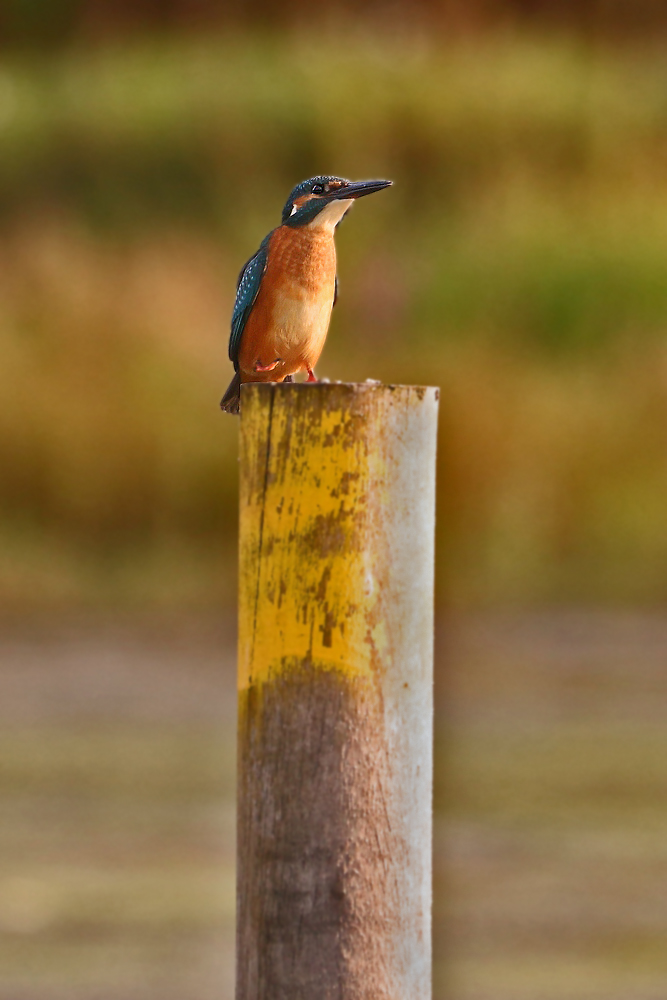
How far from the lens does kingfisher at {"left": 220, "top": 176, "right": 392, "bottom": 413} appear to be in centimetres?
420

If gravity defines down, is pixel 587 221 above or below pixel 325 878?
above

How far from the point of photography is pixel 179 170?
1449 cm

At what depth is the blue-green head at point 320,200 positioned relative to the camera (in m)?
4.21

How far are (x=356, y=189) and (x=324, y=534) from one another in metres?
1.58

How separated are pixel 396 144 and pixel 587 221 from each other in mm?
1656

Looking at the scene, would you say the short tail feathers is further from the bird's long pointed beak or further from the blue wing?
the bird's long pointed beak

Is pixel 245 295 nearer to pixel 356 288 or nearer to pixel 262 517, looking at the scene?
pixel 262 517

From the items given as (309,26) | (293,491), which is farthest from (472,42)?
(293,491)

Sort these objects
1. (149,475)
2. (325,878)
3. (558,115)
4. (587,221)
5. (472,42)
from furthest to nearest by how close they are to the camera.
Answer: (472,42)
(558,115)
(587,221)
(149,475)
(325,878)

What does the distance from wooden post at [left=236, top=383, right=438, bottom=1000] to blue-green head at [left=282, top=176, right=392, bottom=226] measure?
58.8 inches

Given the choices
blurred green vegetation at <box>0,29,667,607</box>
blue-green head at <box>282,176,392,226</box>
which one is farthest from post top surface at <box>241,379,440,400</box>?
blurred green vegetation at <box>0,29,667,607</box>

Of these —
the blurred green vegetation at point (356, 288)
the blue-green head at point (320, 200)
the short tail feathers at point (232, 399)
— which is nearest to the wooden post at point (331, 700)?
the short tail feathers at point (232, 399)

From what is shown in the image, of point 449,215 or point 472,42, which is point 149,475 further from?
point 472,42

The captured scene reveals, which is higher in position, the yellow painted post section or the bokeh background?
the bokeh background
